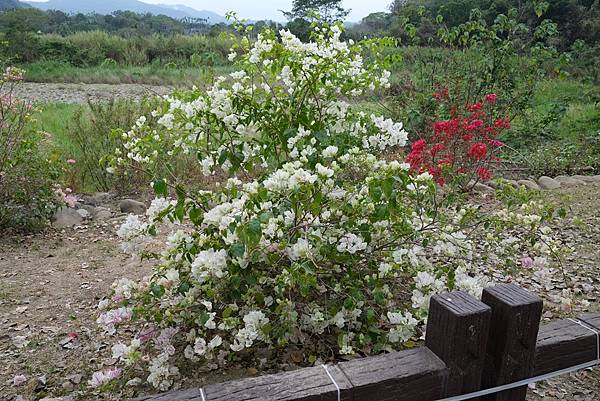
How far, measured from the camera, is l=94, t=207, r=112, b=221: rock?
4.33m

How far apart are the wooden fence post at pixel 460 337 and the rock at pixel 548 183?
4467 millimetres

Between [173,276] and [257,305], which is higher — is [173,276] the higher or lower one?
the higher one

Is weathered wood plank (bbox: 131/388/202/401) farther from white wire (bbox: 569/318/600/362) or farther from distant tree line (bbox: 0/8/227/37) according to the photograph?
distant tree line (bbox: 0/8/227/37)

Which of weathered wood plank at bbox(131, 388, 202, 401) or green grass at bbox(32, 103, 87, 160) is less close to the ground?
weathered wood plank at bbox(131, 388, 202, 401)

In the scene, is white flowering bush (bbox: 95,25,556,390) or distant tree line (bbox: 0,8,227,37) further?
distant tree line (bbox: 0,8,227,37)

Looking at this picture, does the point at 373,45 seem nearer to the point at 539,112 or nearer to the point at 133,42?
the point at 539,112

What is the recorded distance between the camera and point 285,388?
1.19 metres

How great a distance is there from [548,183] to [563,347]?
427 centimetres

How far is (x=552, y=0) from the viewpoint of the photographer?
47.9ft

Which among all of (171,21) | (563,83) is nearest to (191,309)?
(563,83)

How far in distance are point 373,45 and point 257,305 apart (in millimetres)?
1244

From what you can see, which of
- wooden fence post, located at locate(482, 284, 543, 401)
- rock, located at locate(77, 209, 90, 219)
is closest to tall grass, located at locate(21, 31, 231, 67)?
rock, located at locate(77, 209, 90, 219)

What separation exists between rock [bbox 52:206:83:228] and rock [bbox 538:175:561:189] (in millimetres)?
4429

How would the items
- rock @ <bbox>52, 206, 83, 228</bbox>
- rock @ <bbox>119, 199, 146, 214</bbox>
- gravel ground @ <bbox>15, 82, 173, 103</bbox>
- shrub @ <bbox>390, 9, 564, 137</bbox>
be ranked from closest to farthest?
rock @ <bbox>52, 206, 83, 228</bbox>, rock @ <bbox>119, 199, 146, 214</bbox>, shrub @ <bbox>390, 9, 564, 137</bbox>, gravel ground @ <bbox>15, 82, 173, 103</bbox>
